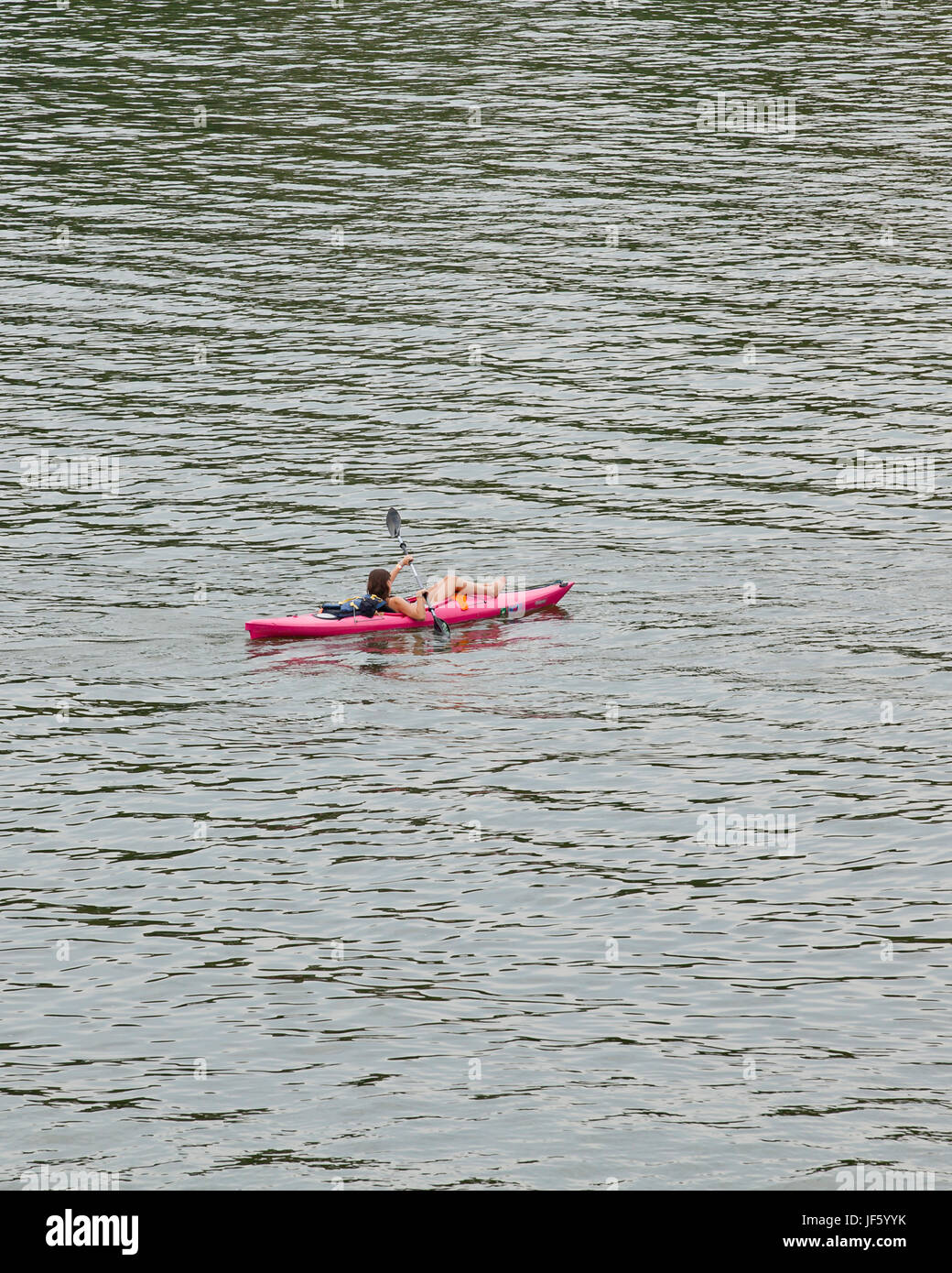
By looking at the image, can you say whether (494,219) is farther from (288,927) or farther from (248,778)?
(288,927)

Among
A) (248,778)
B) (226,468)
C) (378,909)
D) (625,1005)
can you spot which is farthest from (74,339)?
(625,1005)

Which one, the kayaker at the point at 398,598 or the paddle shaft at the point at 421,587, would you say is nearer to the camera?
the kayaker at the point at 398,598

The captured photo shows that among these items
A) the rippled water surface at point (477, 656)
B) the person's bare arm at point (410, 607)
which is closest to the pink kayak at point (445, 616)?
the person's bare arm at point (410, 607)

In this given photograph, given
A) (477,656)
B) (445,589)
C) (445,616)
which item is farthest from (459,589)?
(477,656)

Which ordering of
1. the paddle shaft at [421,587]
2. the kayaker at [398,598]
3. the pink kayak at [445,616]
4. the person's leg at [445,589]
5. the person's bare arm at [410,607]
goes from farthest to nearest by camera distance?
the person's leg at [445,589]
the paddle shaft at [421,587]
the person's bare arm at [410,607]
the kayaker at [398,598]
the pink kayak at [445,616]

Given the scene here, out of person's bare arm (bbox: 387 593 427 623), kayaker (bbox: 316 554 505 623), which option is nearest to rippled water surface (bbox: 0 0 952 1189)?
person's bare arm (bbox: 387 593 427 623)

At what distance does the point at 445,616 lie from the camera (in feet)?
90.0

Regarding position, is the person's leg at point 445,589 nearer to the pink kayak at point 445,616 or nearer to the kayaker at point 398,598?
the kayaker at point 398,598

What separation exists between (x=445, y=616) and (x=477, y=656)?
1.22 meters

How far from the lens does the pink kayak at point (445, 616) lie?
26.5m

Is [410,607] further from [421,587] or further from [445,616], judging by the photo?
[421,587]

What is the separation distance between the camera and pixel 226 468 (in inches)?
1335

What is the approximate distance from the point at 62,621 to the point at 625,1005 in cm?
1291

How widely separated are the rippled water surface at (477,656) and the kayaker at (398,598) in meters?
0.48
